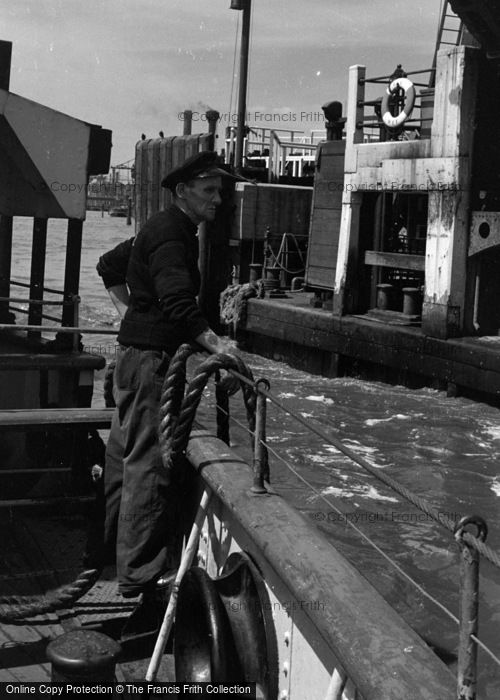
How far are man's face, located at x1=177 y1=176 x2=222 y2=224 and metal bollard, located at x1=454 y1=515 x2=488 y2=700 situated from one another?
2.34 metres

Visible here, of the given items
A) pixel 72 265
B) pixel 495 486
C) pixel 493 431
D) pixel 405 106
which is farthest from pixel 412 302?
pixel 72 265

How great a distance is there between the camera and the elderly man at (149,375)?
3.99 m

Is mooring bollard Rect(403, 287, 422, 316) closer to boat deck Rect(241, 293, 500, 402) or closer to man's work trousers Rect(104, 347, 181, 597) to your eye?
boat deck Rect(241, 293, 500, 402)

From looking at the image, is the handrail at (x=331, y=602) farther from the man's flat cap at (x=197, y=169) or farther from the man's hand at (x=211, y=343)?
the man's flat cap at (x=197, y=169)

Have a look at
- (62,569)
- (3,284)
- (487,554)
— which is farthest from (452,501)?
(487,554)

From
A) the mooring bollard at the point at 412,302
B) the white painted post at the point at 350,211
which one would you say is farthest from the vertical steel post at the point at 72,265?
the white painted post at the point at 350,211

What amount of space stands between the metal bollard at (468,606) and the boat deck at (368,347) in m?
11.6

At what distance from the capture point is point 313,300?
60.5 ft

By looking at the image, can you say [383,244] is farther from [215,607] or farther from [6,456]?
[215,607]

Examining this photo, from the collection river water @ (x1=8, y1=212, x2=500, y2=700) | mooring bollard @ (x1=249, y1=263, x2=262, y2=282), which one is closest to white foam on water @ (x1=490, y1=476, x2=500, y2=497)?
river water @ (x1=8, y1=212, x2=500, y2=700)

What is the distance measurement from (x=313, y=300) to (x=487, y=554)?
16638 millimetres

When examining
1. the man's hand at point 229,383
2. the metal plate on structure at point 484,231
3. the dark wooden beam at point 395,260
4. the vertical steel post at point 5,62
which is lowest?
the man's hand at point 229,383

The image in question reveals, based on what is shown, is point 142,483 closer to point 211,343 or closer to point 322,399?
point 211,343

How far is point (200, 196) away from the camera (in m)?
4.04
